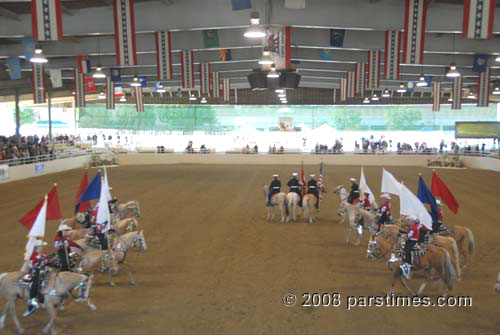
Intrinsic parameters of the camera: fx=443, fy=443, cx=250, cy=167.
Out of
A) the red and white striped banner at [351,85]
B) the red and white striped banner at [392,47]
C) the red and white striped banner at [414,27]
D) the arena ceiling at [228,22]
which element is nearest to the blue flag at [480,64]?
the arena ceiling at [228,22]

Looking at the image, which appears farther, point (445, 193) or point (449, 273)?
point (445, 193)

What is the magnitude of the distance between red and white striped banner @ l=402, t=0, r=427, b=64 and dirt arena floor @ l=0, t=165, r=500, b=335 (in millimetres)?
6195

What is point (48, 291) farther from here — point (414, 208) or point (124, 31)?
point (124, 31)

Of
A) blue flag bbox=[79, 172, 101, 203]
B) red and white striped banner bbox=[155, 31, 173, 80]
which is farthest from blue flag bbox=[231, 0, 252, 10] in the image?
blue flag bbox=[79, 172, 101, 203]

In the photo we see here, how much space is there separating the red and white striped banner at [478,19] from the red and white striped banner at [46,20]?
11.9 meters

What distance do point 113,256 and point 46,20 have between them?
7903 millimetres

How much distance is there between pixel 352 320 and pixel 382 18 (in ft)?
53.6

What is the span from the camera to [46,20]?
13008 millimetres

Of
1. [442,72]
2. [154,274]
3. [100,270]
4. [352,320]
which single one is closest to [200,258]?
[154,274]

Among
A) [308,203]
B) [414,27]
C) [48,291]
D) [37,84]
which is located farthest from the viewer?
[37,84]

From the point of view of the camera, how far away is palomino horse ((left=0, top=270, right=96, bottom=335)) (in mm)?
7062

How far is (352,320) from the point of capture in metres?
7.46

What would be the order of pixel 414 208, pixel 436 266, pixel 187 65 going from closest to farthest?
pixel 436 266 < pixel 414 208 < pixel 187 65

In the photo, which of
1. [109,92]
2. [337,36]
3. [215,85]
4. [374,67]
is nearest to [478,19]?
[337,36]
